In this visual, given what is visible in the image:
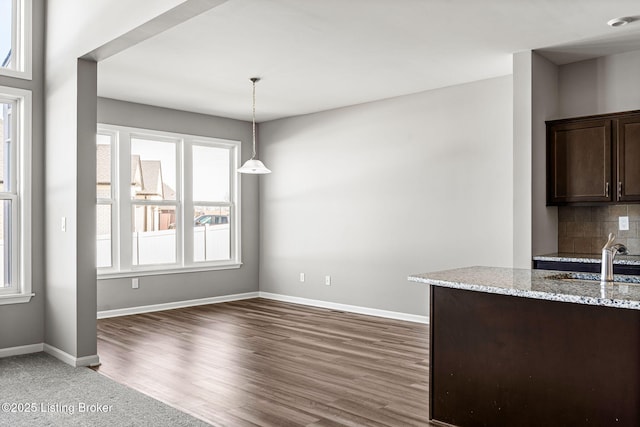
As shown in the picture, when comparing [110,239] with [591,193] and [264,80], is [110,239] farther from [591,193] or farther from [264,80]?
[591,193]

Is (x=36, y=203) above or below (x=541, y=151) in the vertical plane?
below

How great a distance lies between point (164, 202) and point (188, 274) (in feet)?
3.39

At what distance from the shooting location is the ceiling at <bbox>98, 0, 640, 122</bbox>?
382cm

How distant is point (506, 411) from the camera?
280 centimetres

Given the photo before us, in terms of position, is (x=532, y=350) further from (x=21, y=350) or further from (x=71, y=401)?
(x=21, y=350)

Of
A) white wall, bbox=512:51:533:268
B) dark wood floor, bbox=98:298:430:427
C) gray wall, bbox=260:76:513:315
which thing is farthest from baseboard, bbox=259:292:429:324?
white wall, bbox=512:51:533:268

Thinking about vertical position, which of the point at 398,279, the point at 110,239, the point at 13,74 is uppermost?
the point at 13,74

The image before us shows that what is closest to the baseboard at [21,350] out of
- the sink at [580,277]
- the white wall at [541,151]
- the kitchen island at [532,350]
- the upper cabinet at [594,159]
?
the kitchen island at [532,350]

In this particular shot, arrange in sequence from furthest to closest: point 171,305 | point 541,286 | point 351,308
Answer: point 171,305
point 351,308
point 541,286

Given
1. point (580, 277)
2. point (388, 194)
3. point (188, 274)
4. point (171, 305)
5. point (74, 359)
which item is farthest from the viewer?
point (188, 274)

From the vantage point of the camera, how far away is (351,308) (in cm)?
693

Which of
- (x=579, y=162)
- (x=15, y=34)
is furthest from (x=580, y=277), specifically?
(x=15, y=34)

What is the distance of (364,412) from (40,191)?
11.1 feet

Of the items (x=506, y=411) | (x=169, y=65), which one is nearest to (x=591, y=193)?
(x=506, y=411)
